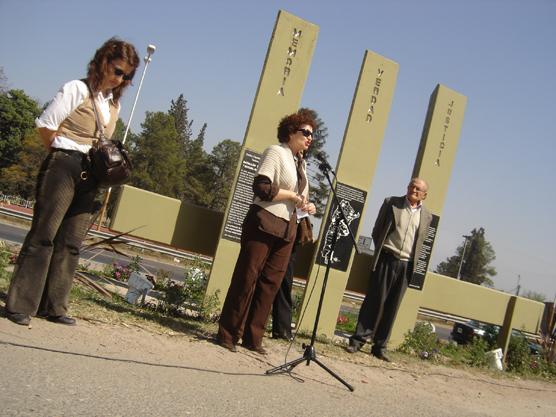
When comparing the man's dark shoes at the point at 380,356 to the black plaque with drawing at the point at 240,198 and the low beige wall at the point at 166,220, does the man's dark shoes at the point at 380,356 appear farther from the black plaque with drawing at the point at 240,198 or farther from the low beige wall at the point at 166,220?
the low beige wall at the point at 166,220

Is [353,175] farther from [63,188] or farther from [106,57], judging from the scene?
[63,188]

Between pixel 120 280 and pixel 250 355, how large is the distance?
4781 mm

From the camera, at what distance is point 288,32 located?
673 centimetres

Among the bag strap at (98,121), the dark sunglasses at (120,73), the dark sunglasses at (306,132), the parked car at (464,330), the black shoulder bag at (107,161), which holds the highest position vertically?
the dark sunglasses at (306,132)

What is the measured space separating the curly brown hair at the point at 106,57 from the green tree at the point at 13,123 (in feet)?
182

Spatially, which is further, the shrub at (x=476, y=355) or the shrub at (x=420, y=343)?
the shrub at (x=476, y=355)

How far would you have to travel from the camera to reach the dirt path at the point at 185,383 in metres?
2.72

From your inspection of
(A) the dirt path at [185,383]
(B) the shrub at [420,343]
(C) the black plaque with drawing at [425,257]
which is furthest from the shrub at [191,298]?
(C) the black plaque with drawing at [425,257]

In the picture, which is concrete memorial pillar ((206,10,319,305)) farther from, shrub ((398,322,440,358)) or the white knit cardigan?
shrub ((398,322,440,358))

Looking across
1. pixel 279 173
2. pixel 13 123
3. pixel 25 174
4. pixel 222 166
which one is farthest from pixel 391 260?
pixel 13 123

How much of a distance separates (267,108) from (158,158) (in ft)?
160

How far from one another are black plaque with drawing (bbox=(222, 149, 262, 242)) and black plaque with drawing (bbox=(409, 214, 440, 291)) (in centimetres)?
300

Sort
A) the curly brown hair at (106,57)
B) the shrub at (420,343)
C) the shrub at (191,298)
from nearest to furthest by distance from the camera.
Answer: the curly brown hair at (106,57)
the shrub at (191,298)
the shrub at (420,343)

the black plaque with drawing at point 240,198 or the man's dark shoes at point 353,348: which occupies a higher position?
the black plaque with drawing at point 240,198
